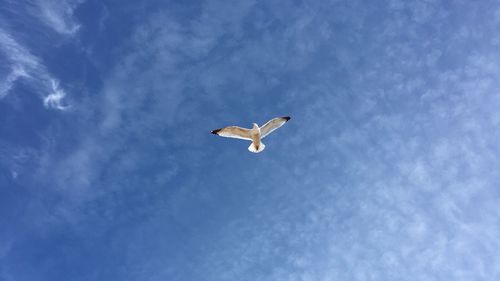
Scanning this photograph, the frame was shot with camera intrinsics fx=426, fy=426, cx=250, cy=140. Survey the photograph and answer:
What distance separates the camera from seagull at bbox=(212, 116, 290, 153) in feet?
79.7

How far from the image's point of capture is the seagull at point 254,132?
2430cm

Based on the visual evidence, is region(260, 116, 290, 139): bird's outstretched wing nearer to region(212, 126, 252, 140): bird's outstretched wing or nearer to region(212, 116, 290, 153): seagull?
region(212, 116, 290, 153): seagull

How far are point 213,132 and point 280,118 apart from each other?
3949 mm

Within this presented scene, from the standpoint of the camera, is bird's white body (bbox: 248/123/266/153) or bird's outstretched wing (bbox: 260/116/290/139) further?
bird's outstretched wing (bbox: 260/116/290/139)

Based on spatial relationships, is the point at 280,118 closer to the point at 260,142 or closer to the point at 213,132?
the point at 260,142

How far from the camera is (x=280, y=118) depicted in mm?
24594

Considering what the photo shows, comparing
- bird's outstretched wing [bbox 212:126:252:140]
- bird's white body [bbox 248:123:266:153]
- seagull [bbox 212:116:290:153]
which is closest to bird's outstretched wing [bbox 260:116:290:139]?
seagull [bbox 212:116:290:153]

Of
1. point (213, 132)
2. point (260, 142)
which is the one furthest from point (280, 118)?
point (213, 132)

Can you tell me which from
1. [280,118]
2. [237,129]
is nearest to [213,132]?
[237,129]

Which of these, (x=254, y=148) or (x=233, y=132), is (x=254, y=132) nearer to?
(x=254, y=148)

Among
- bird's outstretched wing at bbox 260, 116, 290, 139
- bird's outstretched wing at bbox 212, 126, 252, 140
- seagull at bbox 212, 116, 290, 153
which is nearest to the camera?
bird's outstretched wing at bbox 212, 126, 252, 140

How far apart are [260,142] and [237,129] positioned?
1.64 metres

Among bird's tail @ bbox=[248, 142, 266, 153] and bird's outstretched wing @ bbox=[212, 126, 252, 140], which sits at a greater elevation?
bird's outstretched wing @ bbox=[212, 126, 252, 140]

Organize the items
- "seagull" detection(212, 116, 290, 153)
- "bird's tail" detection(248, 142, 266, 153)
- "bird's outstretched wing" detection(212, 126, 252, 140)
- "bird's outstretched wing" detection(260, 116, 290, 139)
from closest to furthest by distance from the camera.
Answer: "bird's outstretched wing" detection(212, 126, 252, 140), "seagull" detection(212, 116, 290, 153), "bird's outstretched wing" detection(260, 116, 290, 139), "bird's tail" detection(248, 142, 266, 153)
